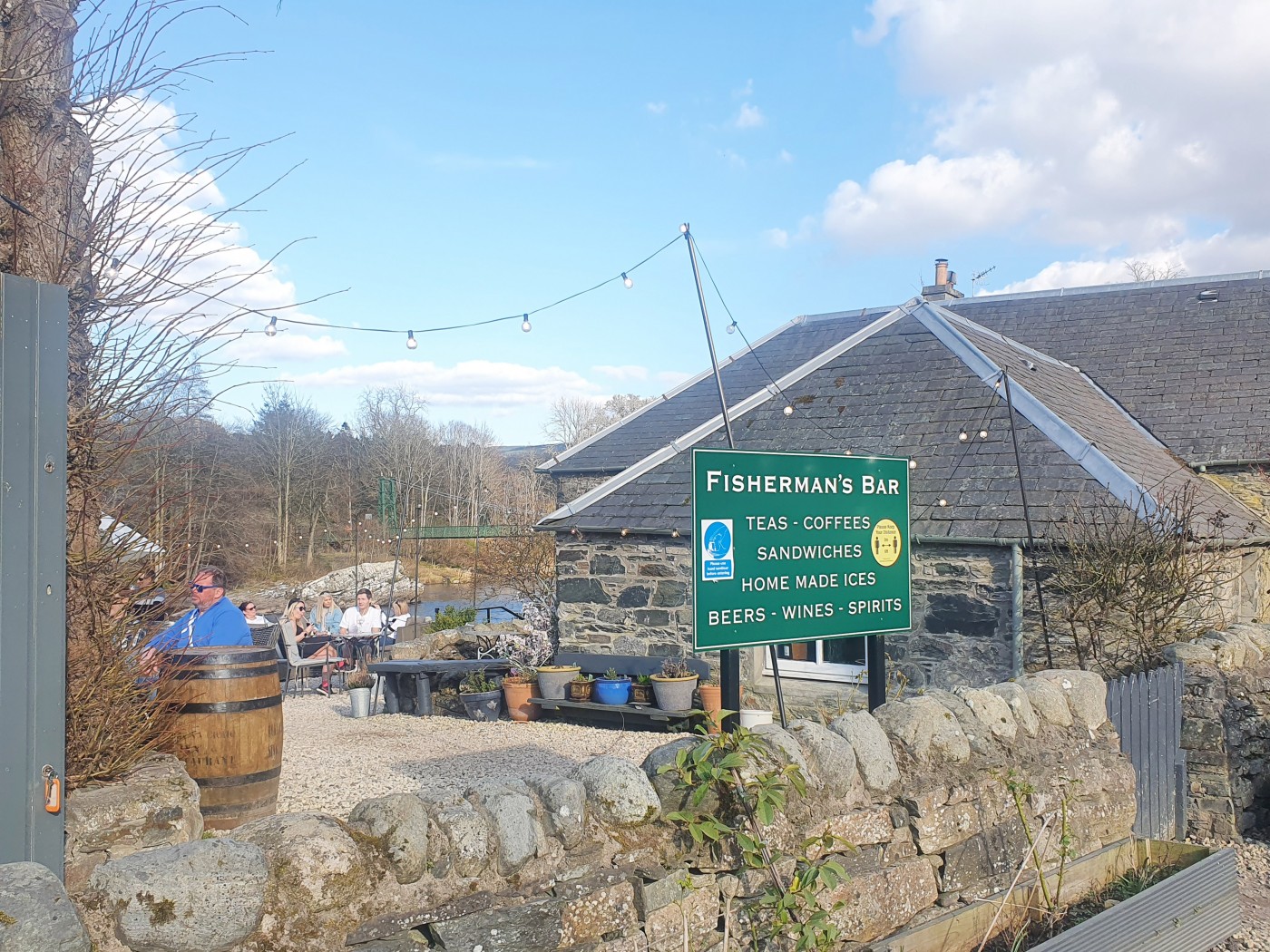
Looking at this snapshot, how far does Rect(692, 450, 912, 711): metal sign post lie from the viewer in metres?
4.95

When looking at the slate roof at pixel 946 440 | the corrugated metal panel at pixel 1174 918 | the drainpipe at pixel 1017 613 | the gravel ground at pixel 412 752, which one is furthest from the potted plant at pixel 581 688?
the corrugated metal panel at pixel 1174 918

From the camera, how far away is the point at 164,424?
4.78 m

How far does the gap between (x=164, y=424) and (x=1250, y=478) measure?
14.1m

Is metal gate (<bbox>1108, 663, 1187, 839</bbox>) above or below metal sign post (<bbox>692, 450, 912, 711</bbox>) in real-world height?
below

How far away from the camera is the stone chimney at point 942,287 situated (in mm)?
23109

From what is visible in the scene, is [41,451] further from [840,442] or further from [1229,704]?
[840,442]

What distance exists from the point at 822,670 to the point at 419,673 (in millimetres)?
4663

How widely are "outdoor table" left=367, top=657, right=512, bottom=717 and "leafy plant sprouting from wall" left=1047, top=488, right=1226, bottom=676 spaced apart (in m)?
6.26

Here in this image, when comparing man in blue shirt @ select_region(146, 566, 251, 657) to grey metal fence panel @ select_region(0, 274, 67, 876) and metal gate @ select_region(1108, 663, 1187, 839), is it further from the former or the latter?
metal gate @ select_region(1108, 663, 1187, 839)

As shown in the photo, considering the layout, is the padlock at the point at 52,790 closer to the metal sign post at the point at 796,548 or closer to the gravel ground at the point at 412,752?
the metal sign post at the point at 796,548

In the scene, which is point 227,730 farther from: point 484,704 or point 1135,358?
point 1135,358

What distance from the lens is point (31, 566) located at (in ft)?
10.2

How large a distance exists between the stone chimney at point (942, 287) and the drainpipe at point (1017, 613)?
13902mm


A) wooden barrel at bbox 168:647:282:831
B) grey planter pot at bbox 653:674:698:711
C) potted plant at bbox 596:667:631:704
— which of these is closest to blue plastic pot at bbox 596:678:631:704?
potted plant at bbox 596:667:631:704
